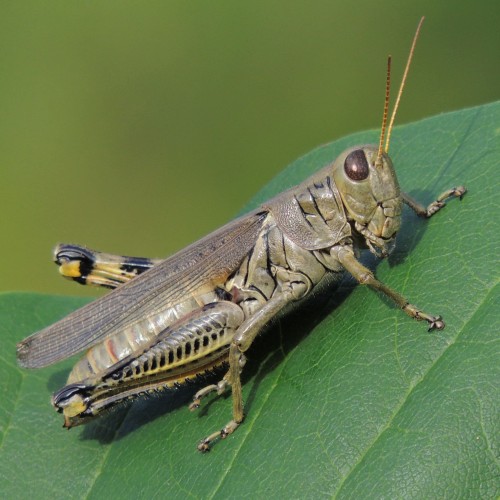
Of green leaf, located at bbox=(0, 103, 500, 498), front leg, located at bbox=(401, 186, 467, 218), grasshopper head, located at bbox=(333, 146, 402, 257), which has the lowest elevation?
green leaf, located at bbox=(0, 103, 500, 498)

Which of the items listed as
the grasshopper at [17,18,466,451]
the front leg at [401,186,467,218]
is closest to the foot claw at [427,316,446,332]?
the grasshopper at [17,18,466,451]

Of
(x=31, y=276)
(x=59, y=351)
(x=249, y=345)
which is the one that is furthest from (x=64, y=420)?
(x=31, y=276)

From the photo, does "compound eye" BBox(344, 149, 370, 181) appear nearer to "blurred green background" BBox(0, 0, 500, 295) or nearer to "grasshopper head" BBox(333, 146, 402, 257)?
"grasshopper head" BBox(333, 146, 402, 257)

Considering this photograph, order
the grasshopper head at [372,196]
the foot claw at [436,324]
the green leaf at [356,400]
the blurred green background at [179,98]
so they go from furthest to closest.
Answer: the blurred green background at [179,98]
the grasshopper head at [372,196]
the foot claw at [436,324]
the green leaf at [356,400]

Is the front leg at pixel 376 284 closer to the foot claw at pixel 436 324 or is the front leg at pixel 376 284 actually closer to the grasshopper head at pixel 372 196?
the foot claw at pixel 436 324

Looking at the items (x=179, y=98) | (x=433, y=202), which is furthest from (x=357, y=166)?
(x=179, y=98)

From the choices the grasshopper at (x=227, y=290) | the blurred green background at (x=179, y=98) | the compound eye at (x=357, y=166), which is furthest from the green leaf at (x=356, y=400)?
the blurred green background at (x=179, y=98)

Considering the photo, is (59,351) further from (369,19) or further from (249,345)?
(369,19)
